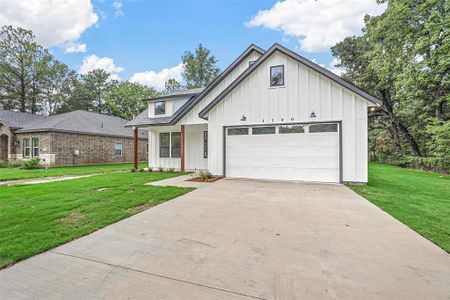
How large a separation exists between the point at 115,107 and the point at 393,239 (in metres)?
37.0

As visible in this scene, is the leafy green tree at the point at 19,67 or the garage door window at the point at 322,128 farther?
the leafy green tree at the point at 19,67

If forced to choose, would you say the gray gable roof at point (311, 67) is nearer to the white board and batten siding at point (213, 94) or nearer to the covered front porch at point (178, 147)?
the white board and batten siding at point (213, 94)

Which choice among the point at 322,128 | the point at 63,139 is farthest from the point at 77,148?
the point at 322,128

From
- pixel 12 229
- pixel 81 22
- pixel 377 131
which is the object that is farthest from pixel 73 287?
pixel 377 131

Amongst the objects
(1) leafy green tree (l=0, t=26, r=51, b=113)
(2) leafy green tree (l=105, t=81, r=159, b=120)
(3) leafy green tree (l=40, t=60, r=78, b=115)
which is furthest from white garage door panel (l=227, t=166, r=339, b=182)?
(3) leafy green tree (l=40, t=60, r=78, b=115)

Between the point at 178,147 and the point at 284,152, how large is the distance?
7.31m

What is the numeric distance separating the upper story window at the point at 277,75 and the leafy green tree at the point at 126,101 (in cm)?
2848

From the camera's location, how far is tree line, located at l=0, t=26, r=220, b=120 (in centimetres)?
2608

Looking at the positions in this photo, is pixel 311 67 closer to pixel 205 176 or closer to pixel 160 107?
pixel 205 176

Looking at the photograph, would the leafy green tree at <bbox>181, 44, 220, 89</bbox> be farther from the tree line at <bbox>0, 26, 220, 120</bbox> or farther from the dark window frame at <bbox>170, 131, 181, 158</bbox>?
the dark window frame at <bbox>170, 131, 181, 158</bbox>

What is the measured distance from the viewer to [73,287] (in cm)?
223

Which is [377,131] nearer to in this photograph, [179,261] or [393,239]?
[393,239]

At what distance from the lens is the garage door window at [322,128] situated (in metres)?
8.41

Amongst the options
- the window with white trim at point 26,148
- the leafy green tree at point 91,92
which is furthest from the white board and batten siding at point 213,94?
the leafy green tree at point 91,92
